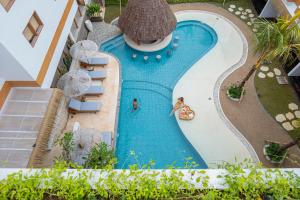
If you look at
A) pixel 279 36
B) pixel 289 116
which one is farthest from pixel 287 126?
pixel 279 36

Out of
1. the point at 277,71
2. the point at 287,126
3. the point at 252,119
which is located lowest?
the point at 287,126

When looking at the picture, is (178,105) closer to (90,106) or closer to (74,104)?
(90,106)

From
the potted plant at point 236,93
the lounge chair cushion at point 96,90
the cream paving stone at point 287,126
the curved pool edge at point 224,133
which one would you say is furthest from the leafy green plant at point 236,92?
the lounge chair cushion at point 96,90

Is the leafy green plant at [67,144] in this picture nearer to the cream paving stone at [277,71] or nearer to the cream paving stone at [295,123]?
the cream paving stone at [295,123]

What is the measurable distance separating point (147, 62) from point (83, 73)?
16.0 ft

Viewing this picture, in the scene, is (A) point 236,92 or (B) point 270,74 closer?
(A) point 236,92

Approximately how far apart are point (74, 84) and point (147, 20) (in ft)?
21.1

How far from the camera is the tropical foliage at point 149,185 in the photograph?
3.51 metres

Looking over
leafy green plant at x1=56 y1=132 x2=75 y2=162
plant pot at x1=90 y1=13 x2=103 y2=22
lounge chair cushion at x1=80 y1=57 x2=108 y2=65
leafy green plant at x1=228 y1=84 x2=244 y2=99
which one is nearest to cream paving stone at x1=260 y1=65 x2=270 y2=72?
leafy green plant at x1=228 y1=84 x2=244 y2=99

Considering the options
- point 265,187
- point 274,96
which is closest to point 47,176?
point 265,187

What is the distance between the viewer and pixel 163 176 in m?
3.68

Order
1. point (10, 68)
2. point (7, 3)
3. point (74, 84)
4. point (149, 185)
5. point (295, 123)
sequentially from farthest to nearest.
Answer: point (295, 123) → point (74, 84) → point (10, 68) → point (7, 3) → point (149, 185)

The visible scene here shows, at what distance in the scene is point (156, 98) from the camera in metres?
13.1

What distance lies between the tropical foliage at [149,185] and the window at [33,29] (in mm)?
7139
